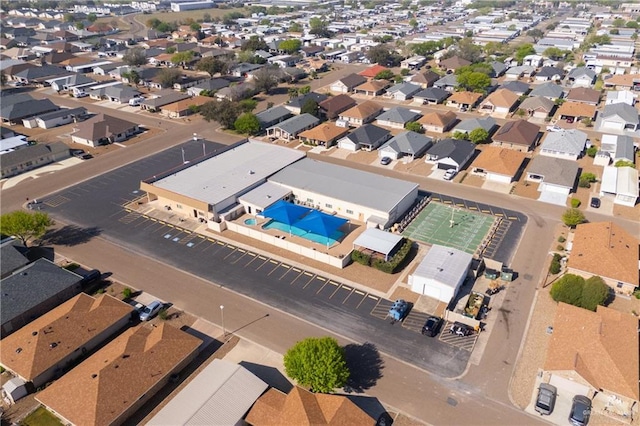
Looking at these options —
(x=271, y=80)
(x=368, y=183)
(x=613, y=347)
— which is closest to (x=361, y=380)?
(x=613, y=347)

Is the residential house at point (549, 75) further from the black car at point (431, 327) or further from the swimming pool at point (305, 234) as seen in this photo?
the black car at point (431, 327)

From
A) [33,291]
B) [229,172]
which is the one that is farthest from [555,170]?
[33,291]

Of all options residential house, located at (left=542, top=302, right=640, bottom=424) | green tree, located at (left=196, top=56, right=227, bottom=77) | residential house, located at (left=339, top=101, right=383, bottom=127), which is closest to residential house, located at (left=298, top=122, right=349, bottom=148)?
residential house, located at (left=339, top=101, right=383, bottom=127)

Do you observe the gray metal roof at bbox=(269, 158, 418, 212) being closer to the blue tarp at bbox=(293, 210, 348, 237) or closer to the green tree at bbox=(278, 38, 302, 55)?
the blue tarp at bbox=(293, 210, 348, 237)

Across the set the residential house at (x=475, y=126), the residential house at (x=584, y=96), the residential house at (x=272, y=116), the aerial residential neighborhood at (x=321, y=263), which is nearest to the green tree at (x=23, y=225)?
the aerial residential neighborhood at (x=321, y=263)

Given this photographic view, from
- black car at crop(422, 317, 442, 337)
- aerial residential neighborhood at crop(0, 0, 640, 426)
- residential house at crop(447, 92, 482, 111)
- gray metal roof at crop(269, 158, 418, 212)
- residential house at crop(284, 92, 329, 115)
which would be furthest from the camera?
residential house at crop(447, 92, 482, 111)

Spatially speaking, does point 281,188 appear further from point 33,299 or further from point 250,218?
point 33,299

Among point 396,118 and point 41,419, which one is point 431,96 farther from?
point 41,419

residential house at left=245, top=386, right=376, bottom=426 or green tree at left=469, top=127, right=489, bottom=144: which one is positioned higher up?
green tree at left=469, top=127, right=489, bottom=144
